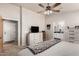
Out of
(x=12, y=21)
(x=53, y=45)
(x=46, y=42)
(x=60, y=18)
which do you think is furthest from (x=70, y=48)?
(x=12, y=21)

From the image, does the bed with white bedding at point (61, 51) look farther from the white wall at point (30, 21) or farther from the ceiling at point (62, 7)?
the ceiling at point (62, 7)

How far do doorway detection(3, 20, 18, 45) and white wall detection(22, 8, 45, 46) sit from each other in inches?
6.1

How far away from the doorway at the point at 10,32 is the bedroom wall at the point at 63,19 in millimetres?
642

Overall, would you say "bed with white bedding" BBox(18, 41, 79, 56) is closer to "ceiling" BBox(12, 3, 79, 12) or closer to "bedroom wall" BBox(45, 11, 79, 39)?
"bedroom wall" BBox(45, 11, 79, 39)

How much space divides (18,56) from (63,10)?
125 cm

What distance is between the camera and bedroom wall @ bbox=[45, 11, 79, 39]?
2.28m

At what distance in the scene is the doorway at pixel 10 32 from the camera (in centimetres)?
221

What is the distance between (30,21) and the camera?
2.38 meters

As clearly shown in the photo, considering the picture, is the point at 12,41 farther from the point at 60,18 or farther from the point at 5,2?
the point at 60,18

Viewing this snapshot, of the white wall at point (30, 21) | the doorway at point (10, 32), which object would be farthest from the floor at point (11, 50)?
the white wall at point (30, 21)

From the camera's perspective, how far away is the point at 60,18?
2.38m

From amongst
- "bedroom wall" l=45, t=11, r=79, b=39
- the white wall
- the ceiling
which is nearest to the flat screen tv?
the white wall

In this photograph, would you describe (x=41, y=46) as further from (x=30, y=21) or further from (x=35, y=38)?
(x=30, y=21)

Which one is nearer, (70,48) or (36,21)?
(70,48)
